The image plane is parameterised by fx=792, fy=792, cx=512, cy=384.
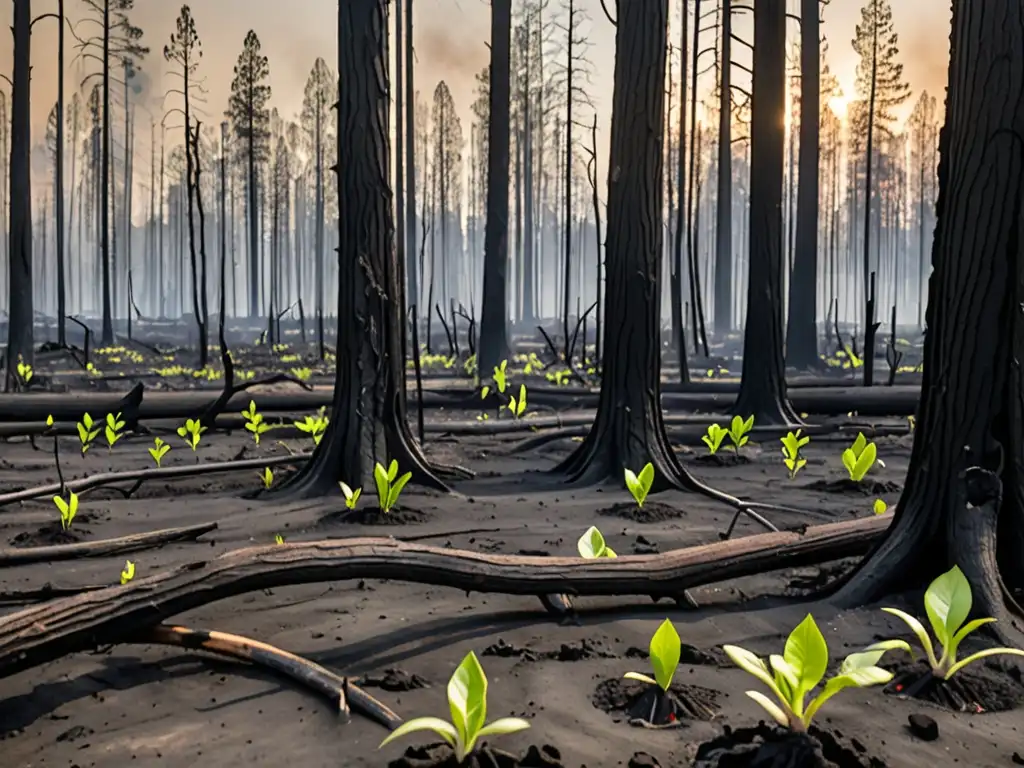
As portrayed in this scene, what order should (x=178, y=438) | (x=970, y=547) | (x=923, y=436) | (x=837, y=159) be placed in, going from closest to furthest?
(x=970, y=547) → (x=923, y=436) → (x=178, y=438) → (x=837, y=159)

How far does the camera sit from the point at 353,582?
12.3ft

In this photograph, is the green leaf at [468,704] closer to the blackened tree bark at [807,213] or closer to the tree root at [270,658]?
the tree root at [270,658]

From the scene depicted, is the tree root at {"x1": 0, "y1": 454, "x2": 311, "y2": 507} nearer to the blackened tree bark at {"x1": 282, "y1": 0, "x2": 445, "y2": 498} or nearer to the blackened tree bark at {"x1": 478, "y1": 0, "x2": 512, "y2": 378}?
the blackened tree bark at {"x1": 282, "y1": 0, "x2": 445, "y2": 498}

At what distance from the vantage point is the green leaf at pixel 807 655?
201cm

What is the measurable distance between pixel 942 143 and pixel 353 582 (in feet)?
10.6

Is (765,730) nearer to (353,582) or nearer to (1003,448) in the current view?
(1003,448)

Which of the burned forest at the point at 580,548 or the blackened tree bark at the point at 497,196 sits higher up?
the blackened tree bark at the point at 497,196

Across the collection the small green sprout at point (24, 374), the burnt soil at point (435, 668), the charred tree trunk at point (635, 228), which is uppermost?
the charred tree trunk at point (635, 228)

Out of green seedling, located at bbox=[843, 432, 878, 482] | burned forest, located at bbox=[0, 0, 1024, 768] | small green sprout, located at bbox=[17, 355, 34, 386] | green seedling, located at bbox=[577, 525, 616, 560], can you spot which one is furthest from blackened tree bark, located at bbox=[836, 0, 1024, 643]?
small green sprout, located at bbox=[17, 355, 34, 386]

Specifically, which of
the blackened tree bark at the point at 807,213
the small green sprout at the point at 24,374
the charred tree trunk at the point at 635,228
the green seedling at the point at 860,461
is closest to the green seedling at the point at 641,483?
the charred tree trunk at the point at 635,228

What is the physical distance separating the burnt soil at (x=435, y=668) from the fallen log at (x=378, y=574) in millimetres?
191

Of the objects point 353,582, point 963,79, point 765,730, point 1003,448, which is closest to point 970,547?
point 1003,448

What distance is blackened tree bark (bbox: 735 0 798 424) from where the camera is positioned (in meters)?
8.63

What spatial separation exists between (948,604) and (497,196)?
1397cm
